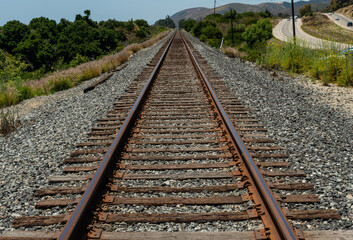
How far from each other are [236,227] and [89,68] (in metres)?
11.7

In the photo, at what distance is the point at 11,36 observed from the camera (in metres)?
48.8

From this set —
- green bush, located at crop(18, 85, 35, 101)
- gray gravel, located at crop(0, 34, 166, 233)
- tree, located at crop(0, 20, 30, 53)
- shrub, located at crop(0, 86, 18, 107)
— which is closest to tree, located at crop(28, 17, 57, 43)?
tree, located at crop(0, 20, 30, 53)

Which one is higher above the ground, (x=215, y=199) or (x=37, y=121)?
(x=37, y=121)

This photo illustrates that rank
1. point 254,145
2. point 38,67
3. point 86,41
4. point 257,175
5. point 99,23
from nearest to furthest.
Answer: point 257,175
point 254,145
point 38,67
point 86,41
point 99,23

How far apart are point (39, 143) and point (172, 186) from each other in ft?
8.94

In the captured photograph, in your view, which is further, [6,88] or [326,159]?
[6,88]

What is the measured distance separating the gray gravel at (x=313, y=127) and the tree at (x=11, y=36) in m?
50.3

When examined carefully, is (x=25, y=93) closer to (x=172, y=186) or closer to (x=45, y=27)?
(x=172, y=186)

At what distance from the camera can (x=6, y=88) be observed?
9.06 meters

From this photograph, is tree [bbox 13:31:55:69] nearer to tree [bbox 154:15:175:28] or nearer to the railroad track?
the railroad track

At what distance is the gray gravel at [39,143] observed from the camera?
319 centimetres

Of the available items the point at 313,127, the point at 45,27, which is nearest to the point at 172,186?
the point at 313,127

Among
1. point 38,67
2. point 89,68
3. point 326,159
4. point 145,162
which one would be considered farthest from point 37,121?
point 38,67

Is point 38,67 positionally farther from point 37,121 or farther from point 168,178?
point 168,178
